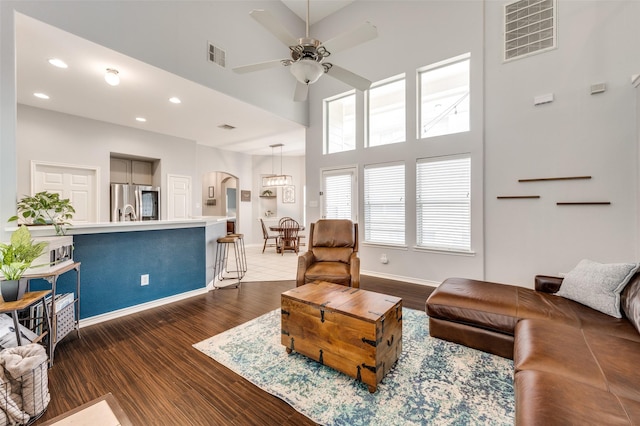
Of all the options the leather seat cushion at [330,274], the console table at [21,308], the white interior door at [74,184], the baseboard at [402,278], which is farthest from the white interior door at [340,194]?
the white interior door at [74,184]

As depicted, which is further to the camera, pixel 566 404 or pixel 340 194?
pixel 340 194

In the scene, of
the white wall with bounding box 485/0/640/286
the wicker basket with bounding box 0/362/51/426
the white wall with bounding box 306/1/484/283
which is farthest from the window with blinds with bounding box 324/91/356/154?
the wicker basket with bounding box 0/362/51/426

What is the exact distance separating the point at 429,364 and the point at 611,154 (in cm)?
322

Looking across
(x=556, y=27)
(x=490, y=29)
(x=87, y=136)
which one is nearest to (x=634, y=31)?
(x=556, y=27)

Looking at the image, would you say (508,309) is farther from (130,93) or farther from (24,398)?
(130,93)

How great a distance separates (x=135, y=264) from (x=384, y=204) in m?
3.81

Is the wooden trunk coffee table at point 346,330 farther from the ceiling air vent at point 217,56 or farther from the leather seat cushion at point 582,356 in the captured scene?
the ceiling air vent at point 217,56

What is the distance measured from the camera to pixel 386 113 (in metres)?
4.73

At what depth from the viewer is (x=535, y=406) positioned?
3.51 feet

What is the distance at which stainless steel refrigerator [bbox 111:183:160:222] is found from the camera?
5.36 meters

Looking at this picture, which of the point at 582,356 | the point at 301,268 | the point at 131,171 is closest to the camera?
the point at 582,356

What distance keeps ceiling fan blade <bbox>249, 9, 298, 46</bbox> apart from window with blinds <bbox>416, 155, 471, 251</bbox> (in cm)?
287

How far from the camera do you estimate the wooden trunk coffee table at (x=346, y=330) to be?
1721 millimetres

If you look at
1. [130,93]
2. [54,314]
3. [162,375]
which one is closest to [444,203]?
[162,375]
